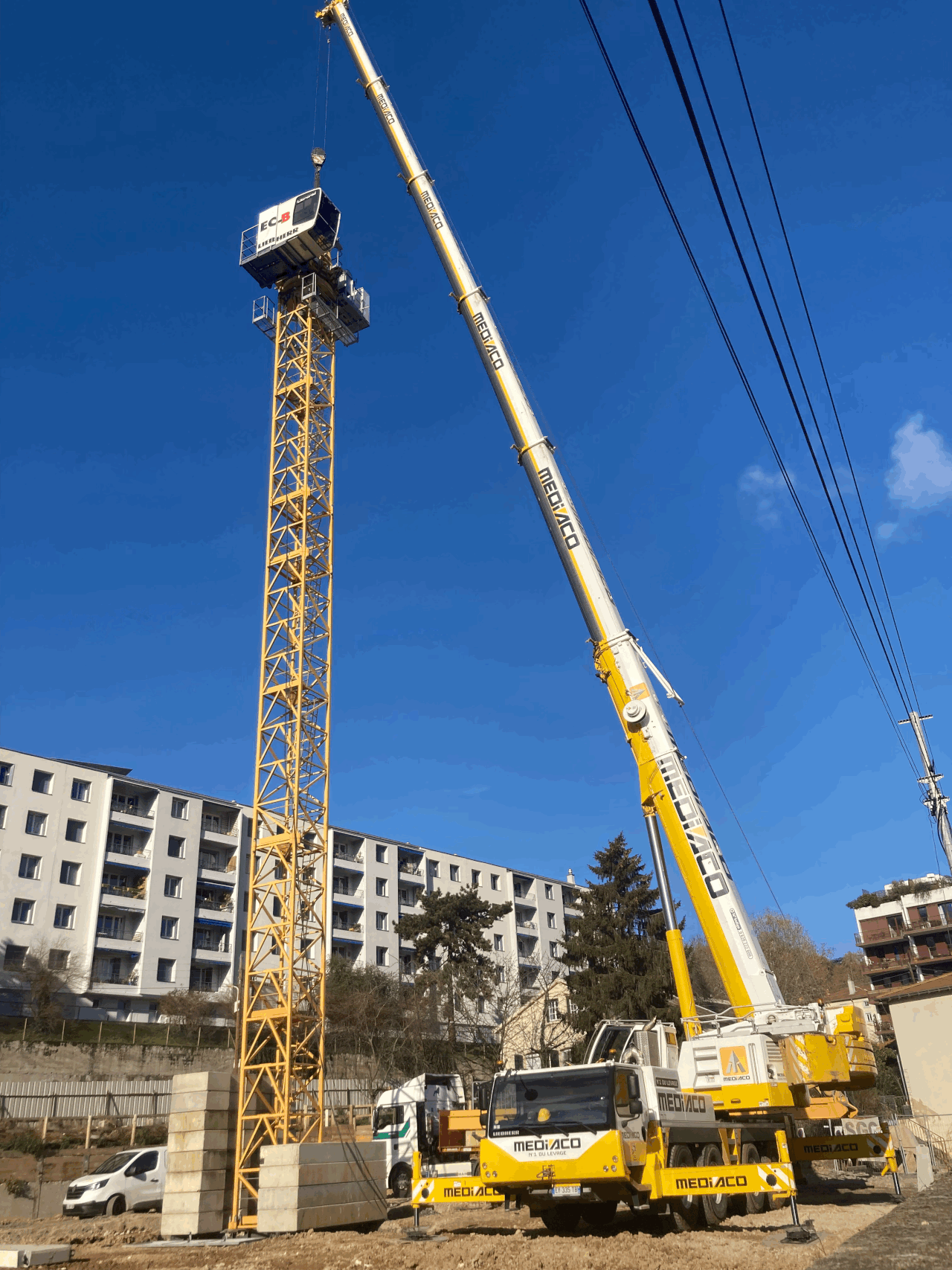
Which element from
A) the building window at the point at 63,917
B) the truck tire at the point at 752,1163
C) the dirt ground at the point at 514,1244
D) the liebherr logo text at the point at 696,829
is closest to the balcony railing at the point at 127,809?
the building window at the point at 63,917

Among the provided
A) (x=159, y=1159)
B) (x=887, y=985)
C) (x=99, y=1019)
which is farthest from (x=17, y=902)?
(x=887, y=985)

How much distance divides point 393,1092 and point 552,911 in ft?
169

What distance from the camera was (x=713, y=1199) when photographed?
13062 mm

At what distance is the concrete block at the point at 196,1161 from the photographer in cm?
1731

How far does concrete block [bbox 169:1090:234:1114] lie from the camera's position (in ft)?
58.2

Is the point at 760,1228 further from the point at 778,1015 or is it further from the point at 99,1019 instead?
the point at 99,1019

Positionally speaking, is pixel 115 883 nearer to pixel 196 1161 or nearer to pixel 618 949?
pixel 618 949

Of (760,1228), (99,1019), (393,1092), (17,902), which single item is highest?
(17,902)

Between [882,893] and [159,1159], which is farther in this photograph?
[882,893]

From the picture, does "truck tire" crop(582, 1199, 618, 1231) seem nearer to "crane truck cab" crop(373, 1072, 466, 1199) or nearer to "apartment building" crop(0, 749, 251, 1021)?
"crane truck cab" crop(373, 1072, 466, 1199)

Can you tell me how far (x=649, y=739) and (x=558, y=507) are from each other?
17.6 feet

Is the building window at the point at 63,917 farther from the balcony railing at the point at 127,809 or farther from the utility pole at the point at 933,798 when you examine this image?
the utility pole at the point at 933,798

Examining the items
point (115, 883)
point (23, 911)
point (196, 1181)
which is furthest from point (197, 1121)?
point (115, 883)

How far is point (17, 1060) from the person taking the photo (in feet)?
118
